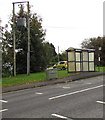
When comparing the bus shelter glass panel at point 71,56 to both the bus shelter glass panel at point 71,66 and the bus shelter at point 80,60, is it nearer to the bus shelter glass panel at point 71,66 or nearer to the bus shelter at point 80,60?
the bus shelter at point 80,60

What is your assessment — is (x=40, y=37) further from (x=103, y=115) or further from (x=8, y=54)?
(x=103, y=115)

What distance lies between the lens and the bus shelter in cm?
2008

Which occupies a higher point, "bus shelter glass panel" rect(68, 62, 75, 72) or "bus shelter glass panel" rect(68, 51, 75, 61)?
"bus shelter glass panel" rect(68, 51, 75, 61)

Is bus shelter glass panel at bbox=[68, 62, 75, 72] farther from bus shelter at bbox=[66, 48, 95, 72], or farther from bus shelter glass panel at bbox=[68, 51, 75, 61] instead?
bus shelter glass panel at bbox=[68, 51, 75, 61]

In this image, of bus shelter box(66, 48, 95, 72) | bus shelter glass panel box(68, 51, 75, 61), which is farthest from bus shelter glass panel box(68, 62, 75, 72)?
bus shelter glass panel box(68, 51, 75, 61)

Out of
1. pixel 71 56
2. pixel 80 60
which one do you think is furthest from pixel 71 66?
pixel 80 60

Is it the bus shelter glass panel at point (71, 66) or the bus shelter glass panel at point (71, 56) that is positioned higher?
the bus shelter glass panel at point (71, 56)

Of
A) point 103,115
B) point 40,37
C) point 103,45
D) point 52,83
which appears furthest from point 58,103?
point 103,45

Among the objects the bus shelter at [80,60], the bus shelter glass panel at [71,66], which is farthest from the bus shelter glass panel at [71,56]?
the bus shelter glass panel at [71,66]

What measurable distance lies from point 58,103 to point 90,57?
1440 centimetres

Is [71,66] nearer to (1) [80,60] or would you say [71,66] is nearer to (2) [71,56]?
(2) [71,56]

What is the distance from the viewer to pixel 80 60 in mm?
20750

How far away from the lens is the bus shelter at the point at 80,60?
20078 millimetres

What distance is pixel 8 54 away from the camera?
24391 mm
